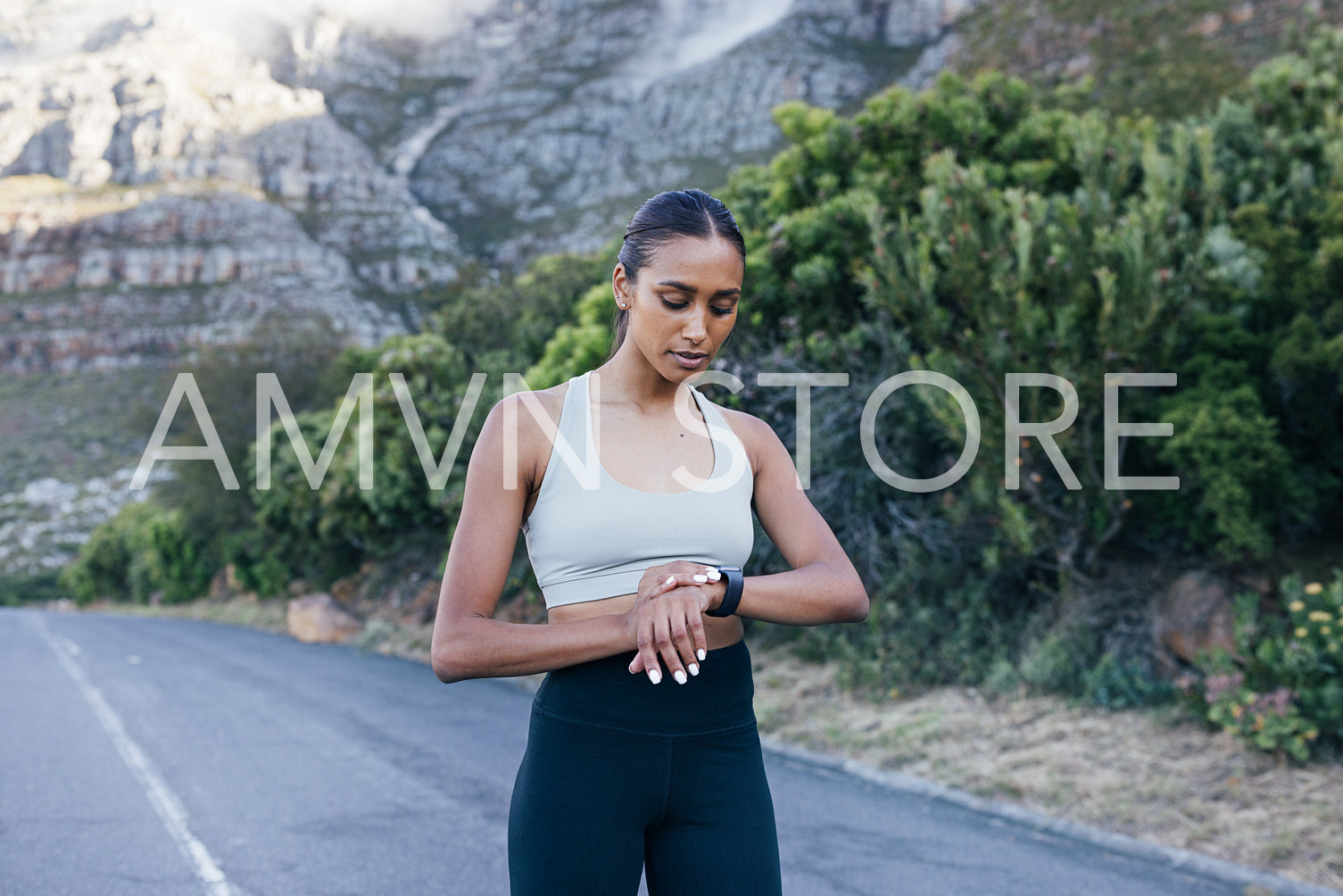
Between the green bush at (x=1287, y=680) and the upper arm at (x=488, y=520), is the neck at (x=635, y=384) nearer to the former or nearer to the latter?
the upper arm at (x=488, y=520)

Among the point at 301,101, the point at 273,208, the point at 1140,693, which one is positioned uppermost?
the point at 301,101

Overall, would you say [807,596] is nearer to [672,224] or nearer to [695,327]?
[695,327]

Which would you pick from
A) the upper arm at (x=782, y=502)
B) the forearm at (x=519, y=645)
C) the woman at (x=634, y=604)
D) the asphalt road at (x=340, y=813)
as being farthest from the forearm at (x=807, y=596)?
the asphalt road at (x=340, y=813)

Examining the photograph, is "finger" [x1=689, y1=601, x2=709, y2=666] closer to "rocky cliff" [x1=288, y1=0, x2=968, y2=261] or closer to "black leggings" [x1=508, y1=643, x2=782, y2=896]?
"black leggings" [x1=508, y1=643, x2=782, y2=896]

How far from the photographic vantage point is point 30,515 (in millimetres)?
60125

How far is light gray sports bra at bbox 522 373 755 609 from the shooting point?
5.15 feet

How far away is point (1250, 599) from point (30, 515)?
228 ft

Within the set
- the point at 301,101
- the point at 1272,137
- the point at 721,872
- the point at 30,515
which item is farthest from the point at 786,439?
the point at 301,101

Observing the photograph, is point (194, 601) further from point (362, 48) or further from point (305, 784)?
point (362, 48)

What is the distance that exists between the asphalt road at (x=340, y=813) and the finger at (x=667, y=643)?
3.80 m

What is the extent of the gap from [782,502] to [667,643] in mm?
526

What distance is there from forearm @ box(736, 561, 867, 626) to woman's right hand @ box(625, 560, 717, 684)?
0.42 feet

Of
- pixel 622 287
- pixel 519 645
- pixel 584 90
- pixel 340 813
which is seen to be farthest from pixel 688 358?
pixel 584 90

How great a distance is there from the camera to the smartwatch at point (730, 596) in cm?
A: 147
